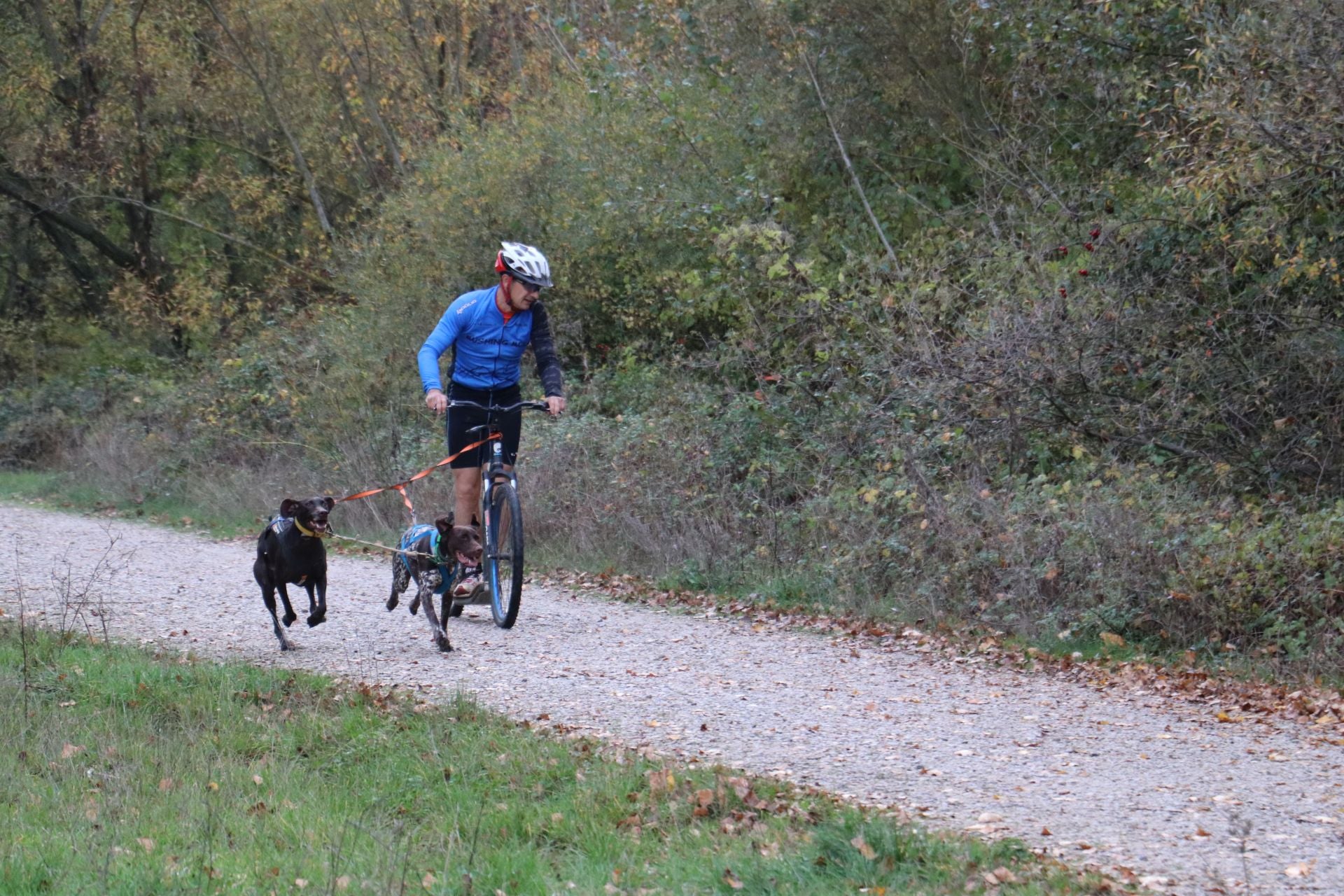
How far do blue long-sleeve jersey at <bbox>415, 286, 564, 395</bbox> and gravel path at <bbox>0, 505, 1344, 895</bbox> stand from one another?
163 centimetres

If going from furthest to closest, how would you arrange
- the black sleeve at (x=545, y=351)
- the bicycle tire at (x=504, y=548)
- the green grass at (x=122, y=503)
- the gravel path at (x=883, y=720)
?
1. the green grass at (x=122, y=503)
2. the black sleeve at (x=545, y=351)
3. the bicycle tire at (x=504, y=548)
4. the gravel path at (x=883, y=720)

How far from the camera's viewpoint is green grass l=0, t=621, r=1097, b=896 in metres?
4.70

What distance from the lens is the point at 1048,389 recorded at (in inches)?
470

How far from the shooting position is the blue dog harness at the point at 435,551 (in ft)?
28.0

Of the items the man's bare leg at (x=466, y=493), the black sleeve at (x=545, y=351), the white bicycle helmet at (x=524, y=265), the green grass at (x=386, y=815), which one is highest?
the white bicycle helmet at (x=524, y=265)

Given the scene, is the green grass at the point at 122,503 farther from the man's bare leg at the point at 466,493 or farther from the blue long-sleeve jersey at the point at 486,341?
the blue long-sleeve jersey at the point at 486,341

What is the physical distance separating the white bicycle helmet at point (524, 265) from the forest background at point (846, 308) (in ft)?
11.0

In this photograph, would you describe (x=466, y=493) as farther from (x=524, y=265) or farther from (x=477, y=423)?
(x=524, y=265)

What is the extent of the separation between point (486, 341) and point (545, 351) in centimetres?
43

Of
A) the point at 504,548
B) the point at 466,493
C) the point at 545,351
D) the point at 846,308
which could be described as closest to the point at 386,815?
the point at 504,548

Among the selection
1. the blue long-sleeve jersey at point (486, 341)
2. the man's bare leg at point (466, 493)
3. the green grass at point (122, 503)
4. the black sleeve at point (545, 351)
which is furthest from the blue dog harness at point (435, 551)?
the green grass at point (122, 503)

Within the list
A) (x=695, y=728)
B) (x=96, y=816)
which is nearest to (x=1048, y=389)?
(x=695, y=728)

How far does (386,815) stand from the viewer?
5633 millimetres

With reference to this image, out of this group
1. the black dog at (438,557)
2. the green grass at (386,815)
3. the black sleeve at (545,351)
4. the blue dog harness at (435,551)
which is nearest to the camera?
the green grass at (386,815)
